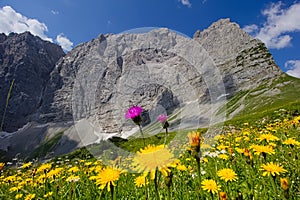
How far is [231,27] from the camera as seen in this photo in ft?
647

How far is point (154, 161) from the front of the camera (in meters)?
1.60

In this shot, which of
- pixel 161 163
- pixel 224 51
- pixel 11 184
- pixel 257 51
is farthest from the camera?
pixel 224 51

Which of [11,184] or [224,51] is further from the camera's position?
[224,51]

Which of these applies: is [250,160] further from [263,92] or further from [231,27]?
[231,27]

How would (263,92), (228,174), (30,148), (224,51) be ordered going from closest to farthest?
1. (228,174)
2. (263,92)
3. (30,148)
4. (224,51)

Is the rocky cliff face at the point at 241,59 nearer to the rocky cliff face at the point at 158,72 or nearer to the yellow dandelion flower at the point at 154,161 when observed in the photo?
the rocky cliff face at the point at 158,72

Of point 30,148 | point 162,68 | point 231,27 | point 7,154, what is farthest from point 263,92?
point 7,154

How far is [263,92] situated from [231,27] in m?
101

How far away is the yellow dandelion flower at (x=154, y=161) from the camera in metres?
1.53

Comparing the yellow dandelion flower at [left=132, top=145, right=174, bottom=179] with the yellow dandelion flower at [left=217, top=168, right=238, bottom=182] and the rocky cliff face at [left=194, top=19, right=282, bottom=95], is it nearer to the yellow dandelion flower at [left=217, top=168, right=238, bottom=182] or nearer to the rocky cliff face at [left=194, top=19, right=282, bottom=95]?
the yellow dandelion flower at [left=217, top=168, right=238, bottom=182]

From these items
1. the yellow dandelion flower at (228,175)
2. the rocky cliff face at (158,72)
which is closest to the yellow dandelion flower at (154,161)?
the yellow dandelion flower at (228,175)

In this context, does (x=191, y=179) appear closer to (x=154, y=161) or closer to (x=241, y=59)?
(x=154, y=161)

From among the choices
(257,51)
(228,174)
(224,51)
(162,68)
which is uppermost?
(224,51)

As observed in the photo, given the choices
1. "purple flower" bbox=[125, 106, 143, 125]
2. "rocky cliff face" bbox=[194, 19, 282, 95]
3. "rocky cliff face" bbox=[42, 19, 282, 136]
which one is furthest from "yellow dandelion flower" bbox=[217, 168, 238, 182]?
"rocky cliff face" bbox=[194, 19, 282, 95]
